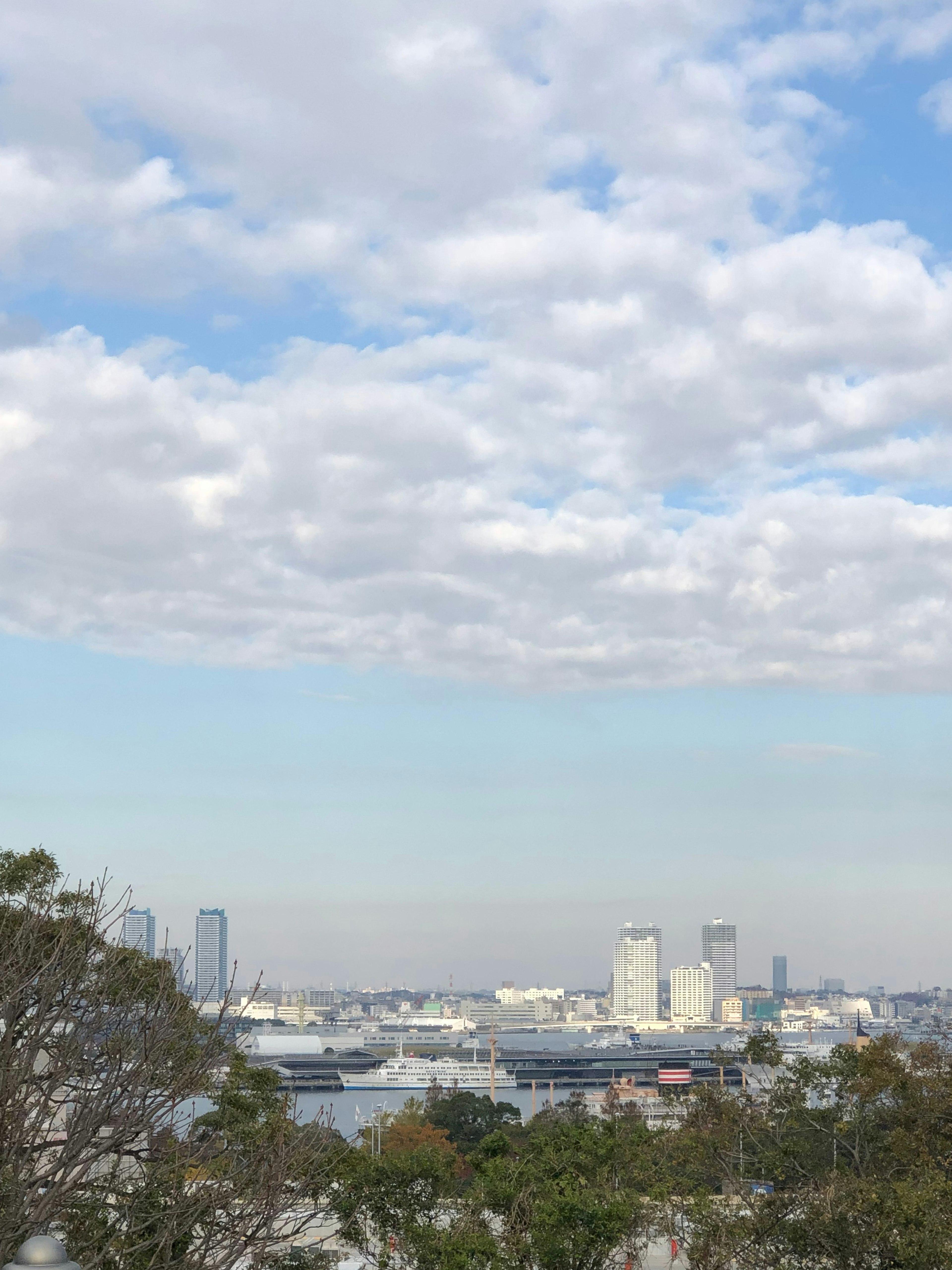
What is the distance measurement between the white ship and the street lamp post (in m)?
85.8

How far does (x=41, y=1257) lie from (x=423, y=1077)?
91.8 metres

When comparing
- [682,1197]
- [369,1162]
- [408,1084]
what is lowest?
[408,1084]

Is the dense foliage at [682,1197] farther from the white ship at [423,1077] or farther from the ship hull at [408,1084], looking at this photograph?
the ship hull at [408,1084]

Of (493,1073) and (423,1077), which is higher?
(493,1073)

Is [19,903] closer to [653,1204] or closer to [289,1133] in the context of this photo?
[289,1133]

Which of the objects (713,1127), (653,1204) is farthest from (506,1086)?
(653,1204)

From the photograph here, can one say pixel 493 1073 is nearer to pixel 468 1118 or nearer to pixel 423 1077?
pixel 468 1118

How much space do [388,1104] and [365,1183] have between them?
242 ft

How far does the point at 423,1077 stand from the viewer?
296 feet

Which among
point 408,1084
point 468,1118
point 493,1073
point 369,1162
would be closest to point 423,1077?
point 408,1084

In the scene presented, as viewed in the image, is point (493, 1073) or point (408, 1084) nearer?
point (493, 1073)

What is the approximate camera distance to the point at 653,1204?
12.6 meters

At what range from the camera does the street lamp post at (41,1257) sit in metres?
3.53

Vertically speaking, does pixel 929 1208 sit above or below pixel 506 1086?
above
